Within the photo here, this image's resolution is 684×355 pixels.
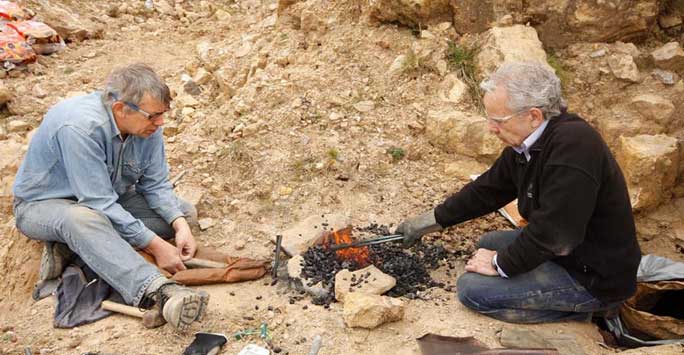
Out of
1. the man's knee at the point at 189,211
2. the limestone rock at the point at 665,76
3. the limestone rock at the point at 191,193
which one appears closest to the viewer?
the man's knee at the point at 189,211

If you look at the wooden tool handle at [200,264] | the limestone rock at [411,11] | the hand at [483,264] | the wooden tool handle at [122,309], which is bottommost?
the wooden tool handle at [122,309]

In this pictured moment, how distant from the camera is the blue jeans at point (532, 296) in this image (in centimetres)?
363

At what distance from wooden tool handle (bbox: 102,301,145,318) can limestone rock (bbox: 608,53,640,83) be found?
4.66m

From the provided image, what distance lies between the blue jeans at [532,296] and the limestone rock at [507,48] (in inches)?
94.3

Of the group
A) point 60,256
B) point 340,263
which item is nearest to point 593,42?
point 340,263

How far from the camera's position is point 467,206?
409cm

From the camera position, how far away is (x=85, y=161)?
3.76 metres

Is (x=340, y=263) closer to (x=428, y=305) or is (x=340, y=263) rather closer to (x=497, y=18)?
(x=428, y=305)

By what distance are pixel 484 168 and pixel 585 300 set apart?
1897 millimetres

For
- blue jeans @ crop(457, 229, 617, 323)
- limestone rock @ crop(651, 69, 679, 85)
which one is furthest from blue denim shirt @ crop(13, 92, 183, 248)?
limestone rock @ crop(651, 69, 679, 85)

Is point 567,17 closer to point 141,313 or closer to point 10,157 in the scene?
point 141,313

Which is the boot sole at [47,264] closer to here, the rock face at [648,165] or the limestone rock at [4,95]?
the limestone rock at [4,95]

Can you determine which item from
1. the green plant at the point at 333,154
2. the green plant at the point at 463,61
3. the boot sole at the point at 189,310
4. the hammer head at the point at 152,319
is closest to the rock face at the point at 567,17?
the green plant at the point at 463,61

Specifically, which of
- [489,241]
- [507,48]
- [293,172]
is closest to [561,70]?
[507,48]
